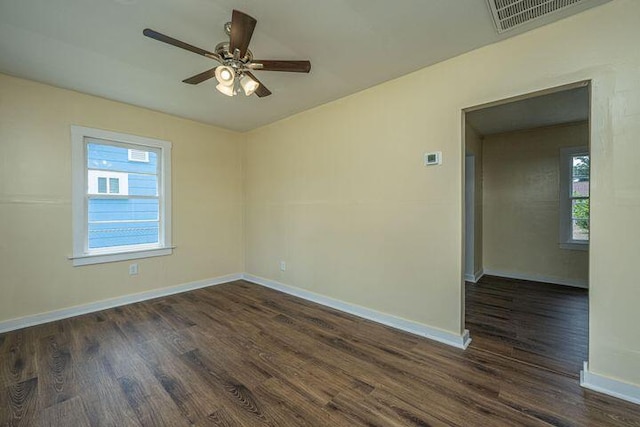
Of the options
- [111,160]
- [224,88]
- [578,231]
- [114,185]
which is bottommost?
[578,231]

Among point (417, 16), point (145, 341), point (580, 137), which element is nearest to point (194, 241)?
point (145, 341)

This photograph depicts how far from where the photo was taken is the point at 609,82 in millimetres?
1700

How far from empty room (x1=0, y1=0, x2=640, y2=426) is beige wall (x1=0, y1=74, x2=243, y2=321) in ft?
0.07

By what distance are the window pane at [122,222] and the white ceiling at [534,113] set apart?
467 centimetres

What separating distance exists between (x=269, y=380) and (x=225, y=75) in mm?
2265

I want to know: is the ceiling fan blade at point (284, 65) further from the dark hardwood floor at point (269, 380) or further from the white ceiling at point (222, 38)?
the dark hardwood floor at point (269, 380)

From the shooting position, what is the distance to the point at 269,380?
75.4 inches

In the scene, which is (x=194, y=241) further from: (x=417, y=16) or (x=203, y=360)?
(x=417, y=16)

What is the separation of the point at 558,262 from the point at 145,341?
5.95m

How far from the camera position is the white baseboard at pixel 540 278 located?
417cm

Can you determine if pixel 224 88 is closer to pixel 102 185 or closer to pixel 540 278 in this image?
pixel 102 185

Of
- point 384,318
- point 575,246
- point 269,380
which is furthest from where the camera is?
point 575,246

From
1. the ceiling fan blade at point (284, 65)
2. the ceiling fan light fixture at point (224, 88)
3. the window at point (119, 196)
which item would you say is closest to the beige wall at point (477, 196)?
the ceiling fan blade at point (284, 65)

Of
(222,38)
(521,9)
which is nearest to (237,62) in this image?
(222,38)
